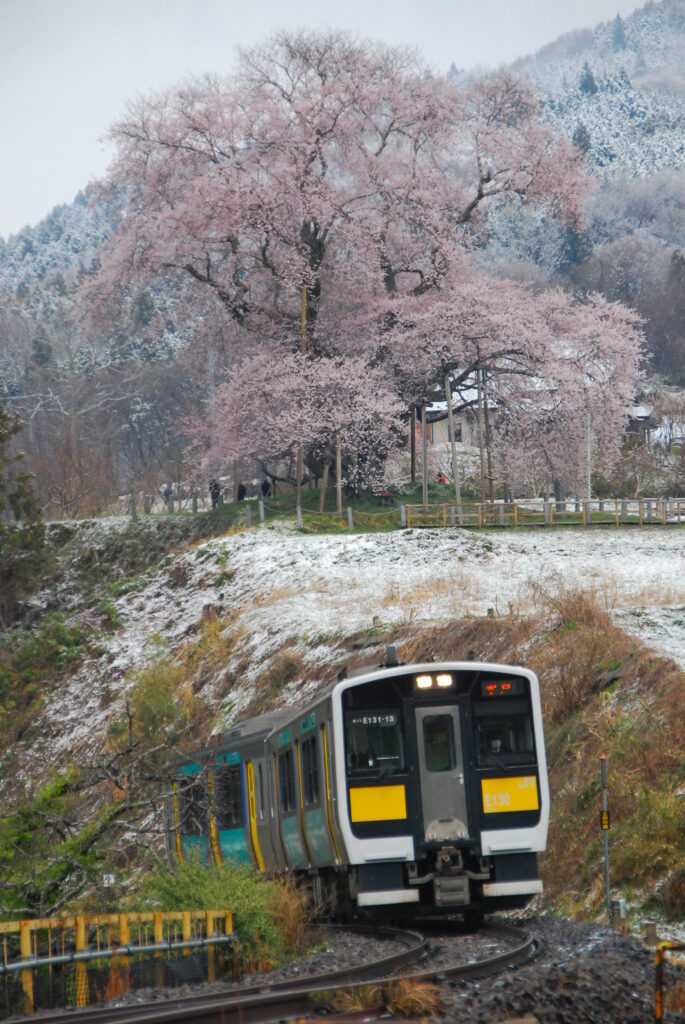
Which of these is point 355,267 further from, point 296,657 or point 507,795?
point 507,795

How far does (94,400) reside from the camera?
9556 cm

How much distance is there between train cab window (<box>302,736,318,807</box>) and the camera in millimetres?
15539

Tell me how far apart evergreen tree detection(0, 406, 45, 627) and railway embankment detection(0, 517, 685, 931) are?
984 millimetres

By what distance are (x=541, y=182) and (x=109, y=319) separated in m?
16.9

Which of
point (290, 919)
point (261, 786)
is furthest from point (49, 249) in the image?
point (290, 919)

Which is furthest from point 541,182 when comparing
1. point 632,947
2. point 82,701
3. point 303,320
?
point 632,947

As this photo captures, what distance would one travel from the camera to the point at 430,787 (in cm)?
1487

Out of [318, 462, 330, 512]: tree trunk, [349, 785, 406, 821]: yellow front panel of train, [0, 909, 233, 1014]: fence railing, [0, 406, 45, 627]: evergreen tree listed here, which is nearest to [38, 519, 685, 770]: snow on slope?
[318, 462, 330, 512]: tree trunk

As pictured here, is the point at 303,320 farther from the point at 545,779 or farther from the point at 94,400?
the point at 94,400

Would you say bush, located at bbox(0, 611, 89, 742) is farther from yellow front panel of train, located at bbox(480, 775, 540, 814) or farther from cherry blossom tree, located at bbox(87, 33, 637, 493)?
yellow front panel of train, located at bbox(480, 775, 540, 814)

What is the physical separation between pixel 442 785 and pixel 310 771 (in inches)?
67.4

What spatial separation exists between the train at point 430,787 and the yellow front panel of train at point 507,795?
0.01m

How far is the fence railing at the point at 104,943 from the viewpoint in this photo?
34.7 feet

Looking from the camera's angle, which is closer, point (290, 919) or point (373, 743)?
point (290, 919)
